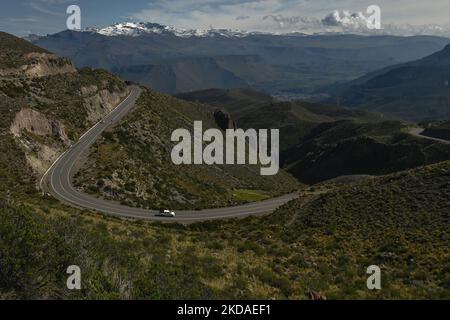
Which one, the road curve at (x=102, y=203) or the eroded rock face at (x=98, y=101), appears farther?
the eroded rock face at (x=98, y=101)

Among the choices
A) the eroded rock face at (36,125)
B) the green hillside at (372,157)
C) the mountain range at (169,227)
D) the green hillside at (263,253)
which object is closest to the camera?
the green hillside at (263,253)

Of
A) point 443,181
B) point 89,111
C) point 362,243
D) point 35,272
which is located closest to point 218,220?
point 362,243

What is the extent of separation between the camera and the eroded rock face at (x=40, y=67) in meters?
106

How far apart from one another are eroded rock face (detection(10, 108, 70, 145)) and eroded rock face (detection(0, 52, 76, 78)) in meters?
32.8

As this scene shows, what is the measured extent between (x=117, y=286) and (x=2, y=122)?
61447mm

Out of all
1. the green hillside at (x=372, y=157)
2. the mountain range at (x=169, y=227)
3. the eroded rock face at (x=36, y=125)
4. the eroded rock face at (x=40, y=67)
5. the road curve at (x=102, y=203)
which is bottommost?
the green hillside at (x=372, y=157)

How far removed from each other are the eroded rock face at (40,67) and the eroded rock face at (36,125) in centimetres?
3279

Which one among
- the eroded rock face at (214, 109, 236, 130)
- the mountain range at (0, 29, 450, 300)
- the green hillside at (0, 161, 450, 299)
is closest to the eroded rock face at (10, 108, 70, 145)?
the mountain range at (0, 29, 450, 300)

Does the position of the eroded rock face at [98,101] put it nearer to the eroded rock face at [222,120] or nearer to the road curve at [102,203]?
the road curve at [102,203]

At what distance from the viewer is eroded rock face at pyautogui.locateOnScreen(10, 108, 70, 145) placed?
225 feet

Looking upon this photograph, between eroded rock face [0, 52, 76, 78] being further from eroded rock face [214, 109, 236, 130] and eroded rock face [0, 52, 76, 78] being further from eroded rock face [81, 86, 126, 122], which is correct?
eroded rock face [214, 109, 236, 130]

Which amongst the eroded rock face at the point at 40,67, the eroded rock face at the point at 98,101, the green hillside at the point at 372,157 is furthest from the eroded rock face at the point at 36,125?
the green hillside at the point at 372,157
